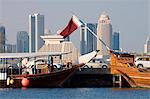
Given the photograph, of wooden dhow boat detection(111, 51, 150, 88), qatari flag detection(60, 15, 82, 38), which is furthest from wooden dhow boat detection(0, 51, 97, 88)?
wooden dhow boat detection(111, 51, 150, 88)

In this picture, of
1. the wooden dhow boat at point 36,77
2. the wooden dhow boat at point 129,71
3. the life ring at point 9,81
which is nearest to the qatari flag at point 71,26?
the wooden dhow boat at point 36,77

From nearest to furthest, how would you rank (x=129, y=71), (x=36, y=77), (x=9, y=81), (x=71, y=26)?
(x=9, y=81) → (x=36, y=77) → (x=129, y=71) → (x=71, y=26)

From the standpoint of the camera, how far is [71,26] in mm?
87562

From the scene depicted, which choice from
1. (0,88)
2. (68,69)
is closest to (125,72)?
(68,69)

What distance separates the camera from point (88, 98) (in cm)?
6116

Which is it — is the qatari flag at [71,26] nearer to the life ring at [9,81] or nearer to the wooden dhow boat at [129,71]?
the wooden dhow boat at [129,71]

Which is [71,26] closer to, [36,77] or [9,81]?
[36,77]

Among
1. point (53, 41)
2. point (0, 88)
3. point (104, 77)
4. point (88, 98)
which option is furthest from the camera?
point (53, 41)

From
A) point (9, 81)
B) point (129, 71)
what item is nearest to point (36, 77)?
point (9, 81)

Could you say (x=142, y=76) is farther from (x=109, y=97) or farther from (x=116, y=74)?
(x=109, y=97)

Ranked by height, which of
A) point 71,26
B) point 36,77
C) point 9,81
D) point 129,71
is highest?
point 71,26

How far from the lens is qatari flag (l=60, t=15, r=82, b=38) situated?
8556cm

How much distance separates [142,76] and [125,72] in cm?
231

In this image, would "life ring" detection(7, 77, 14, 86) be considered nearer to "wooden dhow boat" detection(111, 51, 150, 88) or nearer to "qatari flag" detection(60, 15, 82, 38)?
"qatari flag" detection(60, 15, 82, 38)
